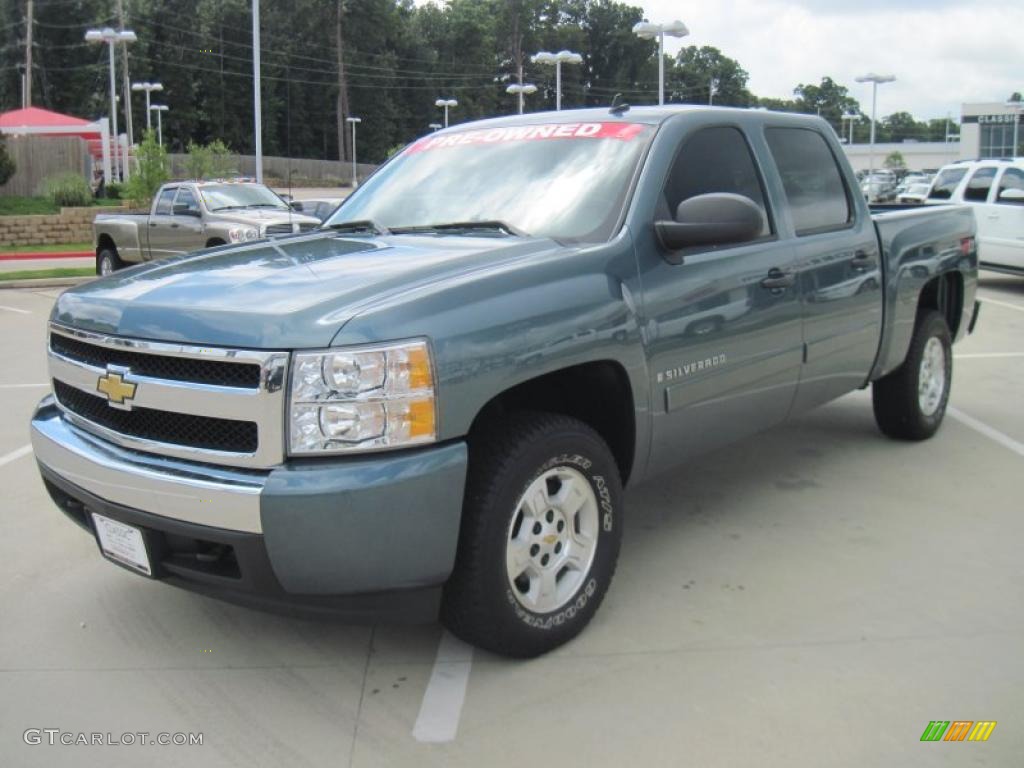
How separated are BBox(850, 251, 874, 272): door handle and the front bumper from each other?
2.94 m

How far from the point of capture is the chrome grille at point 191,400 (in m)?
2.88

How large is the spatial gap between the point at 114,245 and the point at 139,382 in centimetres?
1526

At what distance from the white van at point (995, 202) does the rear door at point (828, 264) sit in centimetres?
989

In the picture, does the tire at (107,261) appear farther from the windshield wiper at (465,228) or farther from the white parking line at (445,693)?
the white parking line at (445,693)

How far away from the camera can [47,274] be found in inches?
691

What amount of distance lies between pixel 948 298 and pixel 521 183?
3634 millimetres

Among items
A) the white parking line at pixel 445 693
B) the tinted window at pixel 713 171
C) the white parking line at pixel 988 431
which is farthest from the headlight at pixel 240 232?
the white parking line at pixel 445 693

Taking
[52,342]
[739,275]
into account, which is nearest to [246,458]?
[52,342]

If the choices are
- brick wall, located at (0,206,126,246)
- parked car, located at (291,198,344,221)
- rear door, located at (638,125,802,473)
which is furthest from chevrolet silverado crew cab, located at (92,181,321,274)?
rear door, located at (638,125,802,473)

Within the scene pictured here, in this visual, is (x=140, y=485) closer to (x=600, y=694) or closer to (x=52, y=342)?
(x=52, y=342)

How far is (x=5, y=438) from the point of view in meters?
6.66

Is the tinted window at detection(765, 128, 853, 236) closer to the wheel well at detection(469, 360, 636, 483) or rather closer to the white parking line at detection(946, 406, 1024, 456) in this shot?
the wheel well at detection(469, 360, 636, 483)

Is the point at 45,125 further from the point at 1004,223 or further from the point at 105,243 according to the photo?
the point at 1004,223

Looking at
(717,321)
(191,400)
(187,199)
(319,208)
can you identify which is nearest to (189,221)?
(187,199)
